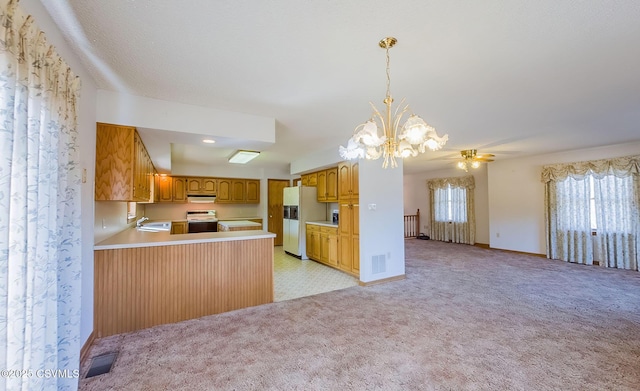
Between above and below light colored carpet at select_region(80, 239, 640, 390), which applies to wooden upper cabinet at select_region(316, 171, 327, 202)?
above

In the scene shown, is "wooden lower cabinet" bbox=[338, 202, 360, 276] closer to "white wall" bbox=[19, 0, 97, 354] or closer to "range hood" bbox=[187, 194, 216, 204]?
"white wall" bbox=[19, 0, 97, 354]

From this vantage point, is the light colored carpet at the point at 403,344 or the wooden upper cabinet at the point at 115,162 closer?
the light colored carpet at the point at 403,344

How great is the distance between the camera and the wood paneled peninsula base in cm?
269

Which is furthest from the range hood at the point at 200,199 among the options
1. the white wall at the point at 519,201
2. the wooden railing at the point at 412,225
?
the white wall at the point at 519,201

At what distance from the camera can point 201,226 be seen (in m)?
7.20

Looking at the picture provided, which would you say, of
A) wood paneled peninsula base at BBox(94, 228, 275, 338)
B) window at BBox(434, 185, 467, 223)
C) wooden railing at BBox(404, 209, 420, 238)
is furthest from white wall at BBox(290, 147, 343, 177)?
wooden railing at BBox(404, 209, 420, 238)

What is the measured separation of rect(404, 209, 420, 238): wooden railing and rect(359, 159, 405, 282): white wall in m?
5.60

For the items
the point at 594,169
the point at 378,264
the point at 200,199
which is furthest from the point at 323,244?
the point at 594,169

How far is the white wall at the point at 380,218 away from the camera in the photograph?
4.41 m

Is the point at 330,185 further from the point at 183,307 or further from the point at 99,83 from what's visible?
the point at 99,83

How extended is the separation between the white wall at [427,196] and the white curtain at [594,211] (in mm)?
1826

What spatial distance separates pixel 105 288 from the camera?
2666 millimetres

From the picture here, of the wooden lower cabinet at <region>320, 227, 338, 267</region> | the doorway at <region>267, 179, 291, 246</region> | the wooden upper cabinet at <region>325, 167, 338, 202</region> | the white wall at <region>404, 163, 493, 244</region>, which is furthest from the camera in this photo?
the doorway at <region>267, 179, 291, 246</region>

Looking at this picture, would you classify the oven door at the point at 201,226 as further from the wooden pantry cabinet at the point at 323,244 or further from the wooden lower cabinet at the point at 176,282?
the wooden lower cabinet at the point at 176,282
